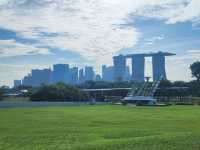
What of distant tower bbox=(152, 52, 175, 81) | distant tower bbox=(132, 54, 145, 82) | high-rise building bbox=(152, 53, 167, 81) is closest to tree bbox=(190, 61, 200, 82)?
distant tower bbox=(152, 52, 175, 81)


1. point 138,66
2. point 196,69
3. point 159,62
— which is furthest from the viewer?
point 138,66

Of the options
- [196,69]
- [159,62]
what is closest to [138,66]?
[159,62]

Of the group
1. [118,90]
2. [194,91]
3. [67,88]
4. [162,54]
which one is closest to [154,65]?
[162,54]

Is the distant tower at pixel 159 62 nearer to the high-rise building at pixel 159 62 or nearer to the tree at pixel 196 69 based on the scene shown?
the high-rise building at pixel 159 62

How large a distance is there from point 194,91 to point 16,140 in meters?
94.5

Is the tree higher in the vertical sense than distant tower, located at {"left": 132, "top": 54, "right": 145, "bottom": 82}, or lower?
lower

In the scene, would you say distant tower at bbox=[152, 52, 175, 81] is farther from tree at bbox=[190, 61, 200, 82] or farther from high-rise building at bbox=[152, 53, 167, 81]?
tree at bbox=[190, 61, 200, 82]

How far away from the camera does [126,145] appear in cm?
1291

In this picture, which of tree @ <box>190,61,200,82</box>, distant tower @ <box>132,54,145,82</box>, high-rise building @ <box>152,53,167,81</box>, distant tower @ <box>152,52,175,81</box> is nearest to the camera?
tree @ <box>190,61,200,82</box>

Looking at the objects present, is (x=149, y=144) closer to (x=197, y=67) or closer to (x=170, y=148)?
(x=170, y=148)

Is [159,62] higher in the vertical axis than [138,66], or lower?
higher

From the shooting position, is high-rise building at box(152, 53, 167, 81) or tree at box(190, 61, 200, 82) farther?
high-rise building at box(152, 53, 167, 81)

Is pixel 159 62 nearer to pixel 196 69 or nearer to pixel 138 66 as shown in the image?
pixel 138 66

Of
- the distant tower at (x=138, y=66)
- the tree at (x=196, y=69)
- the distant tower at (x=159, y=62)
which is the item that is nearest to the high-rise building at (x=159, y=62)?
the distant tower at (x=159, y=62)
